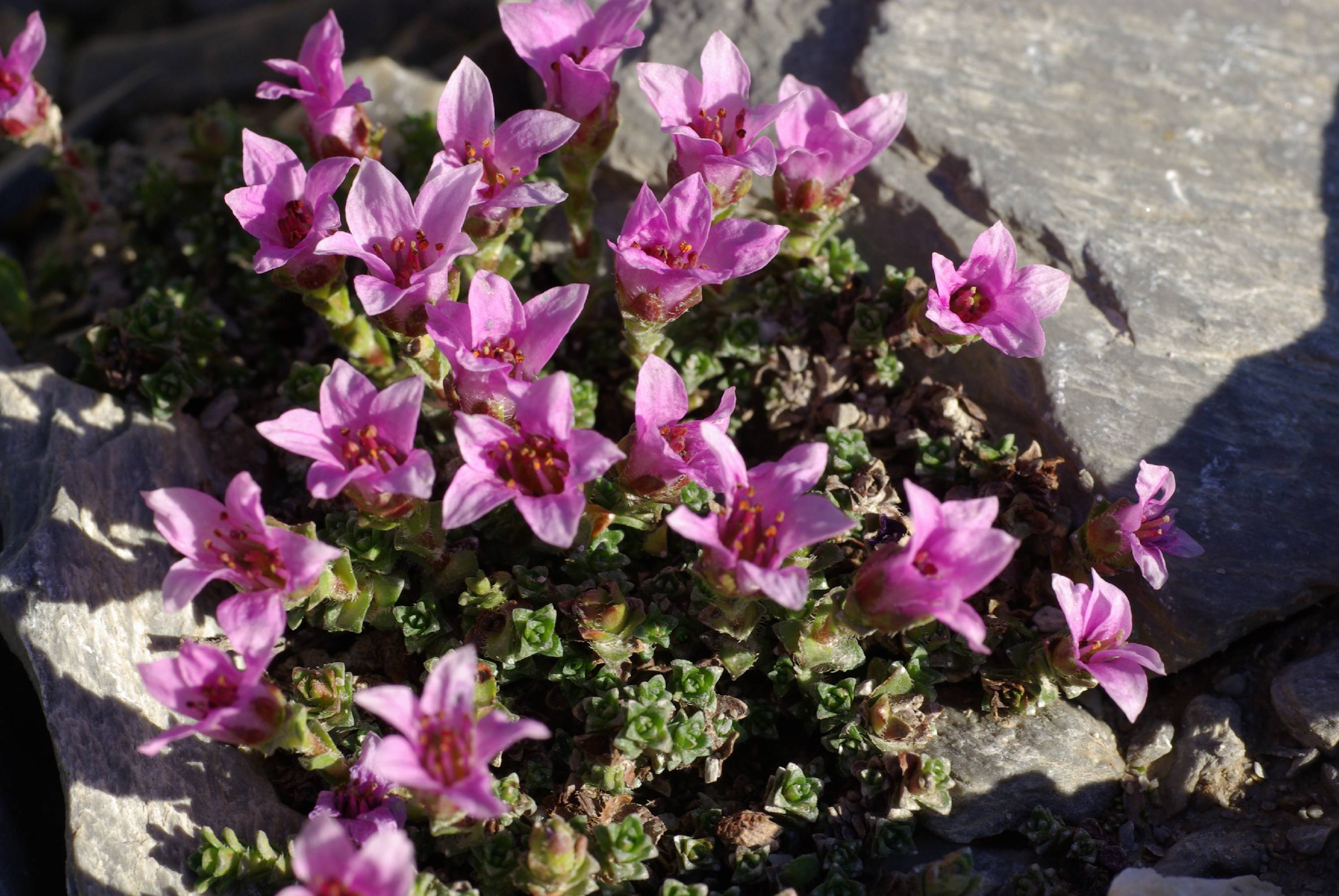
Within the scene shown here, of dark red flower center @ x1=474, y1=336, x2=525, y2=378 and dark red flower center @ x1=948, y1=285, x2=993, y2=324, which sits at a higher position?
dark red flower center @ x1=948, y1=285, x2=993, y2=324

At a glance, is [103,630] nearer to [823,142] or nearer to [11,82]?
[11,82]

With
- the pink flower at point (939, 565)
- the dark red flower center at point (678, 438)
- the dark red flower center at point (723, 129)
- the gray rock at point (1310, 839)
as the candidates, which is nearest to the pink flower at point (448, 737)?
the dark red flower center at point (678, 438)

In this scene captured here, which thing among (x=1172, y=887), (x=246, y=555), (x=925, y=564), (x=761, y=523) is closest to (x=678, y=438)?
(x=761, y=523)

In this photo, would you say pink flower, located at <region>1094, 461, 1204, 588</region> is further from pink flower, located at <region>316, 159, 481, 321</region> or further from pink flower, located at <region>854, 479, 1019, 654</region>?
pink flower, located at <region>316, 159, 481, 321</region>

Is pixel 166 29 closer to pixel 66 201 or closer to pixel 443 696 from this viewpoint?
pixel 66 201

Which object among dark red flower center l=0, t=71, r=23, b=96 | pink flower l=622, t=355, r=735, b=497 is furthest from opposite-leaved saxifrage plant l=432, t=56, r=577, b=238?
dark red flower center l=0, t=71, r=23, b=96

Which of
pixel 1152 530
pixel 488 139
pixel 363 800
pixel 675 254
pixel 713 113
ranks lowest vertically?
pixel 363 800

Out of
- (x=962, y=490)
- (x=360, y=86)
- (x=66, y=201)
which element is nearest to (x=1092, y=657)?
(x=962, y=490)
